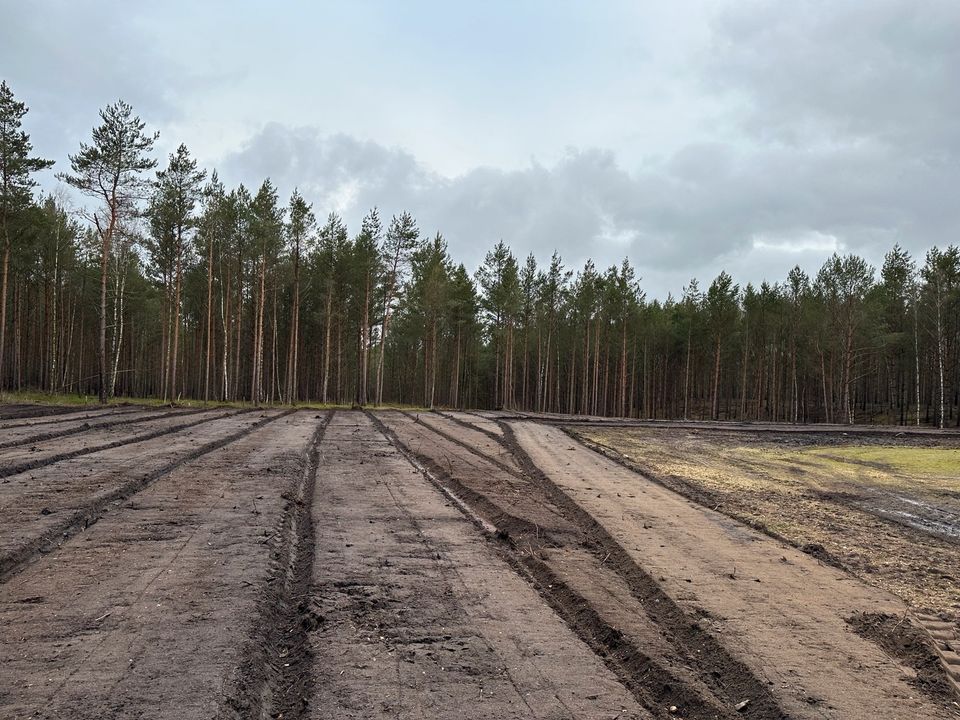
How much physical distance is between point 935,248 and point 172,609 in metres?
59.6

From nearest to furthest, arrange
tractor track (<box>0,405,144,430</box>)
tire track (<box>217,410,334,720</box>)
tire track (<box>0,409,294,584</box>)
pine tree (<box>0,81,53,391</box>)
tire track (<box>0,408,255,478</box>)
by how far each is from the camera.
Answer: tire track (<box>217,410,334,720</box>), tire track (<box>0,409,294,584</box>), tire track (<box>0,408,255,478</box>), tractor track (<box>0,405,144,430</box>), pine tree (<box>0,81,53,391</box>)

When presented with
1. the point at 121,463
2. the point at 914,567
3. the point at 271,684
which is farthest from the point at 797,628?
the point at 121,463

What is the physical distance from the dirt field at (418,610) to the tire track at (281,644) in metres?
0.02

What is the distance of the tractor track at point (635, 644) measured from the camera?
373cm

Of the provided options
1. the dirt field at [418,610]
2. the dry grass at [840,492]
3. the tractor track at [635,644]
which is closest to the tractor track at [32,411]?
the dirt field at [418,610]

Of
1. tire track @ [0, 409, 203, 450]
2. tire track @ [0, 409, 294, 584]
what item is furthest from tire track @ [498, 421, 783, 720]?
tire track @ [0, 409, 203, 450]

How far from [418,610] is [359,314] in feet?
143

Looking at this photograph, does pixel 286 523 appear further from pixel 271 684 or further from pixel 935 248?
pixel 935 248

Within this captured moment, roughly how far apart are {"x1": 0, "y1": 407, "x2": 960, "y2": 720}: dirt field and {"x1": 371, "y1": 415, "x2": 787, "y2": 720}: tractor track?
21 mm

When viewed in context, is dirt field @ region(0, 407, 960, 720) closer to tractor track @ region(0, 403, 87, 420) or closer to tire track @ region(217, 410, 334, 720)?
tire track @ region(217, 410, 334, 720)

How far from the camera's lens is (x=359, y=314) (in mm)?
47094

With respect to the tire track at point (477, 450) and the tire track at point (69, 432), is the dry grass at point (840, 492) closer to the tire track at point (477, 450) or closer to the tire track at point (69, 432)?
the tire track at point (477, 450)

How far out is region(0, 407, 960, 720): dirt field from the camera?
3.60 meters

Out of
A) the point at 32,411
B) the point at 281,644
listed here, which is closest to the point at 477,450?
the point at 281,644
